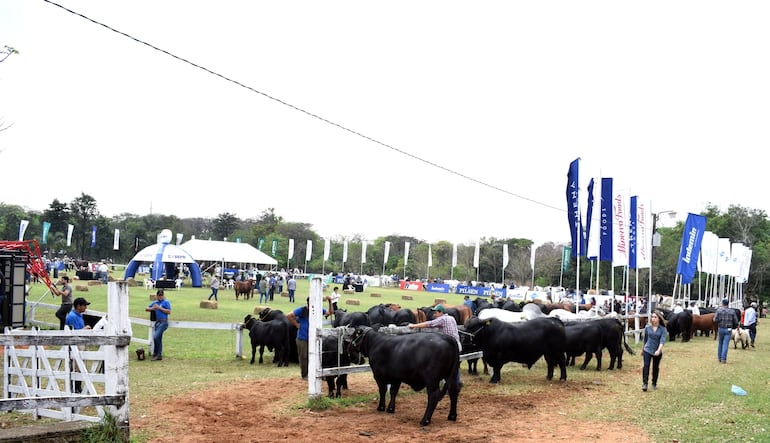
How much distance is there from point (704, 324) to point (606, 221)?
10841mm

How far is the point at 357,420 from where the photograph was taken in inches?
384

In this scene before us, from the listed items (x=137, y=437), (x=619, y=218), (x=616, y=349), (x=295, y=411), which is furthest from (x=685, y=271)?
(x=137, y=437)

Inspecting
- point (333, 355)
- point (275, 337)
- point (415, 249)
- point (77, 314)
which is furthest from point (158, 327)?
point (415, 249)

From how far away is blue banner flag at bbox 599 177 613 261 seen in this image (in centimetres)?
2256

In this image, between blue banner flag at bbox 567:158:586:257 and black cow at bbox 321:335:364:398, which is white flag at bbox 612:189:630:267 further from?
black cow at bbox 321:335:364:398

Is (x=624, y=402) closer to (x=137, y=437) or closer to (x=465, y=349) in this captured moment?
(x=465, y=349)

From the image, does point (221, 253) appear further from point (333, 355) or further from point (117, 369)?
point (117, 369)

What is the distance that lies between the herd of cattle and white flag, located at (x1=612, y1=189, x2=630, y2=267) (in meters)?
4.21

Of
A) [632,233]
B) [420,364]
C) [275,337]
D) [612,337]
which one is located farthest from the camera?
[632,233]

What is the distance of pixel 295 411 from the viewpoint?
33.8 ft

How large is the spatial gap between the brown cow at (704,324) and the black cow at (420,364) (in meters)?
23.0

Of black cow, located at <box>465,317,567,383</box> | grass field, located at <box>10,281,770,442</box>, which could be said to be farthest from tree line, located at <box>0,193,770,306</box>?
black cow, located at <box>465,317,567,383</box>

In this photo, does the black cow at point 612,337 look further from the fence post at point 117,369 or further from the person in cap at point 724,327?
the fence post at point 117,369

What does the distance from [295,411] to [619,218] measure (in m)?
16.5
